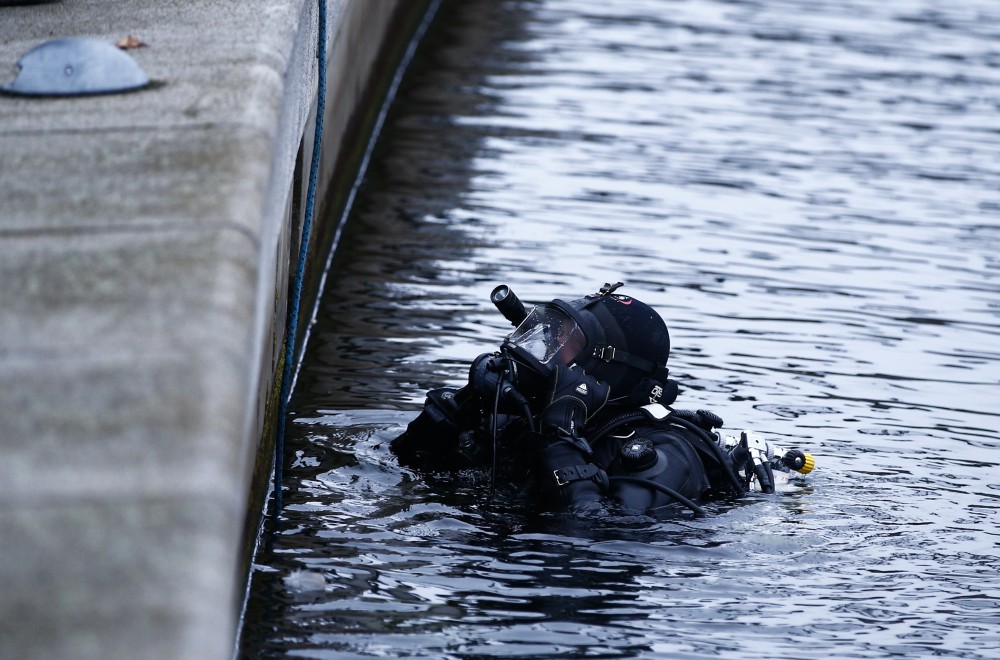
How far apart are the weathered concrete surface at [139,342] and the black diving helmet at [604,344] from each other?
98 centimetres

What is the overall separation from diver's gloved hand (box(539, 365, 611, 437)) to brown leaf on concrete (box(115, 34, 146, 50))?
75.5 inches

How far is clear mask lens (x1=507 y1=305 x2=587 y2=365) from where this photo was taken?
5418mm

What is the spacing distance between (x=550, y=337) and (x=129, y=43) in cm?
186

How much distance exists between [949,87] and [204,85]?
39.2ft

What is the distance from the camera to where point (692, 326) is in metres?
8.29

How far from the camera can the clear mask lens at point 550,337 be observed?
5418 mm

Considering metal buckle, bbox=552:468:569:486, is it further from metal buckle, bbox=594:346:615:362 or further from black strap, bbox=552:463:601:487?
metal buckle, bbox=594:346:615:362

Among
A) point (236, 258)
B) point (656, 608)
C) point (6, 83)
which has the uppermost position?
point (6, 83)

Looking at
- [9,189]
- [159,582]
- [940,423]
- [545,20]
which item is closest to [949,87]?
[545,20]

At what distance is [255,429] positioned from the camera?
489cm

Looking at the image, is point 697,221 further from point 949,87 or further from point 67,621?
point 67,621

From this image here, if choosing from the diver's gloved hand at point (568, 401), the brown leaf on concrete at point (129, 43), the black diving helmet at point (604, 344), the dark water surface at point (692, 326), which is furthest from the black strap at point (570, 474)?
the brown leaf on concrete at point (129, 43)

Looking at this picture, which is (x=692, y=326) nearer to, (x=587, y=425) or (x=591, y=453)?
(x=587, y=425)

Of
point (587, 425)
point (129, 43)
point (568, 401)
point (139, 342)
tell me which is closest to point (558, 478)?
point (568, 401)
